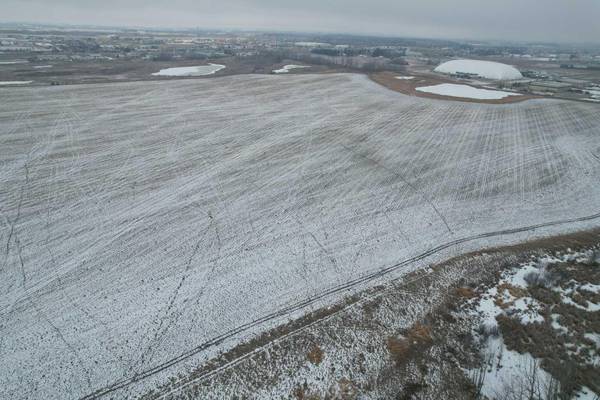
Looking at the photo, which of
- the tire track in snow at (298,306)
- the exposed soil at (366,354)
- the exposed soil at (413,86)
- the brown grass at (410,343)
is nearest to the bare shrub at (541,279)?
the exposed soil at (366,354)

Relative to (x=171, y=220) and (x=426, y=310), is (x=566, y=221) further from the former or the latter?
(x=171, y=220)

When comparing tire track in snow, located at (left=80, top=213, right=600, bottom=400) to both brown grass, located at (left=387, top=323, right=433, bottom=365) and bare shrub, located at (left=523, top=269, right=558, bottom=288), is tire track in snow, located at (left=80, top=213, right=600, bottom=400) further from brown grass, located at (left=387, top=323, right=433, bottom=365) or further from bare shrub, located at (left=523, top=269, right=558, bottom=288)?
bare shrub, located at (left=523, top=269, right=558, bottom=288)

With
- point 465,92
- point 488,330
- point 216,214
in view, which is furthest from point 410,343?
point 465,92

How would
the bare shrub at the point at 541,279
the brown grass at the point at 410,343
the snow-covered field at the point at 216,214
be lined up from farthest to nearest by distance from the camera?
the bare shrub at the point at 541,279 < the snow-covered field at the point at 216,214 < the brown grass at the point at 410,343

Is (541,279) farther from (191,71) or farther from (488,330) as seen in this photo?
(191,71)

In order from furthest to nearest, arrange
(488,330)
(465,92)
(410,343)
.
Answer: (465,92) → (488,330) → (410,343)

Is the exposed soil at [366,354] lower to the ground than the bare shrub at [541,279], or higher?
lower

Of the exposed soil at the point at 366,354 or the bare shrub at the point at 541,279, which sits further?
the bare shrub at the point at 541,279

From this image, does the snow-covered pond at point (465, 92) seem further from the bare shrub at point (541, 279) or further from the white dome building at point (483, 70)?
the bare shrub at point (541, 279)
